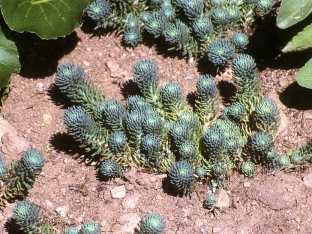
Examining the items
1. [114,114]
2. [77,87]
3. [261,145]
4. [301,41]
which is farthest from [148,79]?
[301,41]

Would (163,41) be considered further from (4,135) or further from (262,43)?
(4,135)

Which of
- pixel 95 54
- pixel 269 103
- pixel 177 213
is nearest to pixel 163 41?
pixel 95 54

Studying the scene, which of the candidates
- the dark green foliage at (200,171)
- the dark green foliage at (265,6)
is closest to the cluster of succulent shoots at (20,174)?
the dark green foliage at (200,171)

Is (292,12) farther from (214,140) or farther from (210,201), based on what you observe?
(210,201)

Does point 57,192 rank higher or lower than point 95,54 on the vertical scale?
lower

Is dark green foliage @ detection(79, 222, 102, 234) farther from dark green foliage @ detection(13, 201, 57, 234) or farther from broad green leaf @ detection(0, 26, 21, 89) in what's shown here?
broad green leaf @ detection(0, 26, 21, 89)
